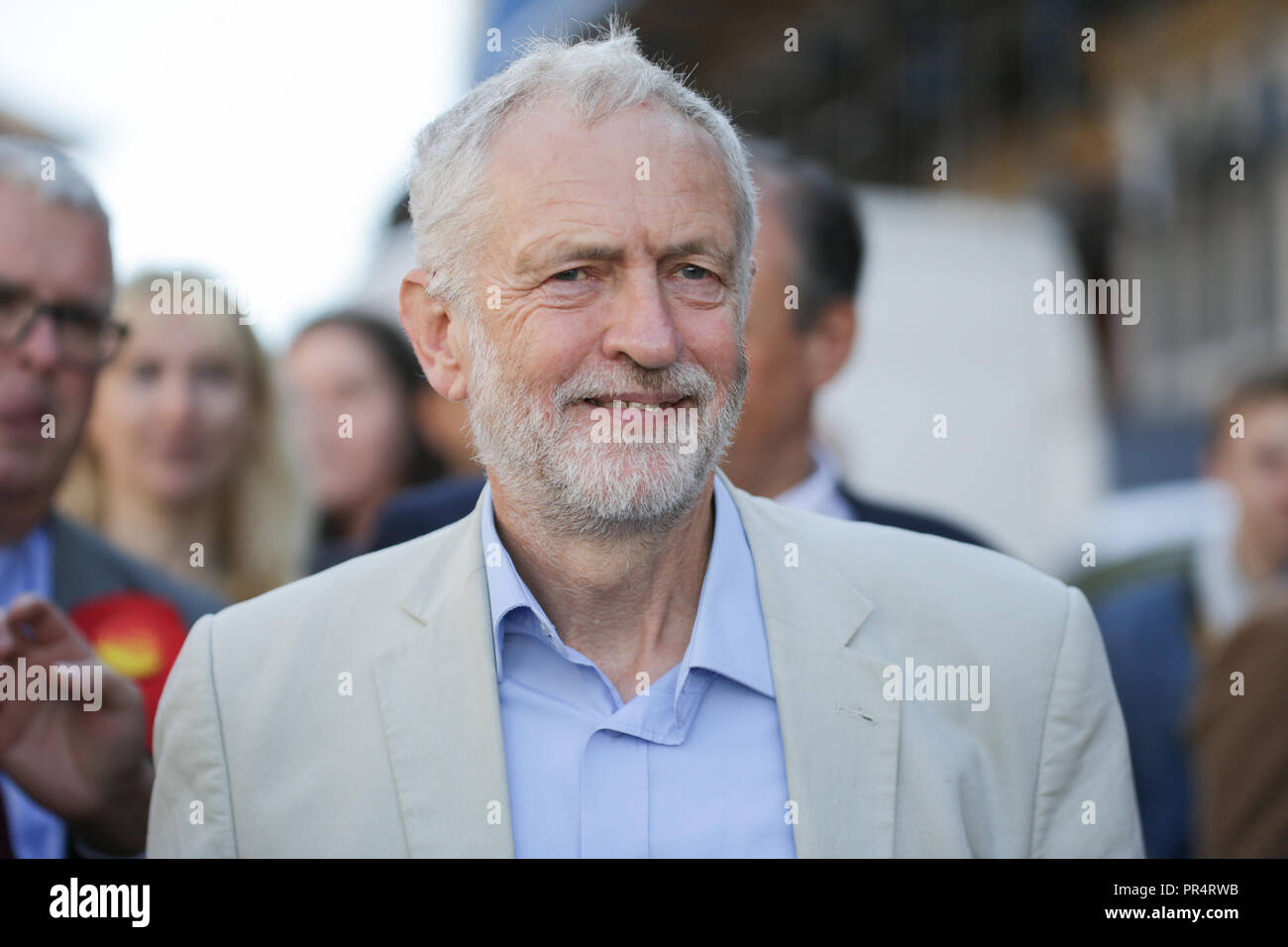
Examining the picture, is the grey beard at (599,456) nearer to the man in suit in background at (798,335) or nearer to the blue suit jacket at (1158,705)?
the man in suit in background at (798,335)

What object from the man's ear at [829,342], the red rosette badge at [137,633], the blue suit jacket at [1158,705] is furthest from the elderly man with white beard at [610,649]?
the blue suit jacket at [1158,705]

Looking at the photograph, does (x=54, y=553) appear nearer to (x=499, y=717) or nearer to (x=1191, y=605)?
(x=499, y=717)

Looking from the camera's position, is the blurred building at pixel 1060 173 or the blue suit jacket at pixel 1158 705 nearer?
the blue suit jacket at pixel 1158 705

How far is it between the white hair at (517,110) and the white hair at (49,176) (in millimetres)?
710

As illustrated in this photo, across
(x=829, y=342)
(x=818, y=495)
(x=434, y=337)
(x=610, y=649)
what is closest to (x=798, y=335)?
(x=829, y=342)

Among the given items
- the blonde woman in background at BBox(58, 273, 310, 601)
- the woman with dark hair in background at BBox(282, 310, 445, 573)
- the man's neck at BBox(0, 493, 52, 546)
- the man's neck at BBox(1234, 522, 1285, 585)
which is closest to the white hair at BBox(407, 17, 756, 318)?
the man's neck at BBox(0, 493, 52, 546)

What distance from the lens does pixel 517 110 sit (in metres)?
1.88

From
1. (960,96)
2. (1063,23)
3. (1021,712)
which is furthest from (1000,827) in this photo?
(960,96)

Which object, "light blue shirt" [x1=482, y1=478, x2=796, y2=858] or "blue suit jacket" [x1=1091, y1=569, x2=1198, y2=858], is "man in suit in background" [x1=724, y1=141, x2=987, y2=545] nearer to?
"light blue shirt" [x1=482, y1=478, x2=796, y2=858]

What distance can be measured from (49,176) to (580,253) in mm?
1097

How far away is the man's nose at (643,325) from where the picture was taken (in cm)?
178
